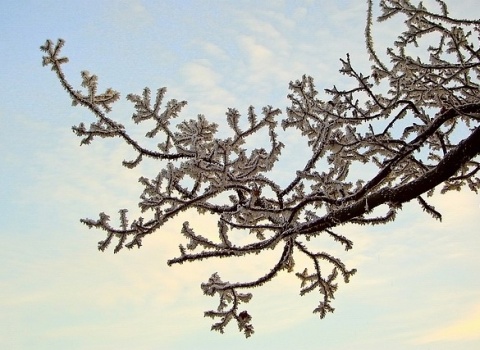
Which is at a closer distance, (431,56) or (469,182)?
(431,56)

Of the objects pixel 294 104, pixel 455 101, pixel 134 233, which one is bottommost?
pixel 134 233

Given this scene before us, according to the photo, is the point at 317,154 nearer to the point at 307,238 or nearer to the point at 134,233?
the point at 307,238

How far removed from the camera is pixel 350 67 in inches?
165

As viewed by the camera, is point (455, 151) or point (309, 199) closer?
point (455, 151)

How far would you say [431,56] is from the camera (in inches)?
192

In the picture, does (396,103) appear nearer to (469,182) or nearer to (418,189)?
(418,189)

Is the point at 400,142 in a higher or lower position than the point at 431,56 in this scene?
lower

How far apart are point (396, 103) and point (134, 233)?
2536 mm

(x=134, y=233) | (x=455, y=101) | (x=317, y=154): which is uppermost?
(x=455, y=101)

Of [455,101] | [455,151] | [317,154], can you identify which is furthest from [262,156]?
[455,101]

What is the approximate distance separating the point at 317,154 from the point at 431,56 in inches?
65.6

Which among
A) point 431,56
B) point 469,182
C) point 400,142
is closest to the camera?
point 400,142

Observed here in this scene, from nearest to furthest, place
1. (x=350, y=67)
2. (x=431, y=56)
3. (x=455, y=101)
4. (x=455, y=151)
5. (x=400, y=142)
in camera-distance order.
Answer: (x=455, y=151) → (x=400, y=142) → (x=350, y=67) → (x=455, y=101) → (x=431, y=56)

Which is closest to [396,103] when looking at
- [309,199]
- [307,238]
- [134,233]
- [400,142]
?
[400,142]
